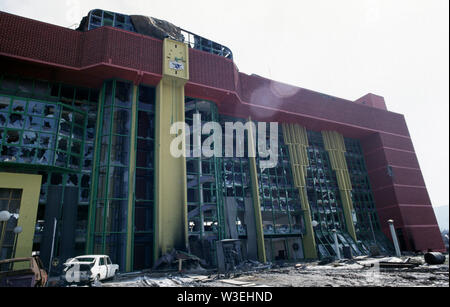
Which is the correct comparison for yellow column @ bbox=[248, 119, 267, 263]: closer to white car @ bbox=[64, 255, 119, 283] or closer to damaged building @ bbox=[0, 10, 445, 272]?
damaged building @ bbox=[0, 10, 445, 272]

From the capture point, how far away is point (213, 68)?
30.8 meters


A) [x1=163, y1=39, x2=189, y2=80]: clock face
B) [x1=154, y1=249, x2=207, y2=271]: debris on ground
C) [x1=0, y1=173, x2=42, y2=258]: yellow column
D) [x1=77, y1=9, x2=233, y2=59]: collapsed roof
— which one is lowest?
[x1=154, y1=249, x2=207, y2=271]: debris on ground

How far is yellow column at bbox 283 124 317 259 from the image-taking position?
112 feet

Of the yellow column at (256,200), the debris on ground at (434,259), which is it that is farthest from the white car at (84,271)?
the debris on ground at (434,259)

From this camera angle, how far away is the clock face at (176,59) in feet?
91.8

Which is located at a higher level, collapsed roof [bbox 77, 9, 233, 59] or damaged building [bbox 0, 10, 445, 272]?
collapsed roof [bbox 77, 9, 233, 59]

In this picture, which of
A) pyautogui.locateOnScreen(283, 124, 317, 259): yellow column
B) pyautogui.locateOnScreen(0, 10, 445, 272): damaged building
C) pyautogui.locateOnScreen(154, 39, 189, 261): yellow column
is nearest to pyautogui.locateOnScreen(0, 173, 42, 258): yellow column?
pyautogui.locateOnScreen(0, 10, 445, 272): damaged building

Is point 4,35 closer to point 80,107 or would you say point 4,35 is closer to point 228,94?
point 80,107

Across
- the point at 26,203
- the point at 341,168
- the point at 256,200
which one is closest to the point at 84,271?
the point at 26,203

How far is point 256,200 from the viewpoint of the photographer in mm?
32312

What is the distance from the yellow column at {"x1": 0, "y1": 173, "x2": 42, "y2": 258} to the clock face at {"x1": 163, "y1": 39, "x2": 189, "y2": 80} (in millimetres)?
14877

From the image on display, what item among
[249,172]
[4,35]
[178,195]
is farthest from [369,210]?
[4,35]

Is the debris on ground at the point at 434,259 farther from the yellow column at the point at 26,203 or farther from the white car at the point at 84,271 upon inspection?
the yellow column at the point at 26,203

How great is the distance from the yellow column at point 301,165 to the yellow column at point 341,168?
444 cm
